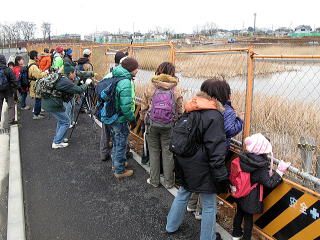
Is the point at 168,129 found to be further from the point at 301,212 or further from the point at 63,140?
the point at 63,140

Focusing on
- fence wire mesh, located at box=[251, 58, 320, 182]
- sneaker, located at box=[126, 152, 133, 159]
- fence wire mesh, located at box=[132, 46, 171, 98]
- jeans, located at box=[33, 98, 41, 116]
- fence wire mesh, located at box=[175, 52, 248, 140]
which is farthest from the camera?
jeans, located at box=[33, 98, 41, 116]

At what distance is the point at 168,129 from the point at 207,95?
1.24 m

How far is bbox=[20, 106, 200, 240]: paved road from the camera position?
329 cm

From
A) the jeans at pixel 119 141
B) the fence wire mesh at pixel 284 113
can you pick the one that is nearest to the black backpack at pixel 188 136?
the fence wire mesh at pixel 284 113

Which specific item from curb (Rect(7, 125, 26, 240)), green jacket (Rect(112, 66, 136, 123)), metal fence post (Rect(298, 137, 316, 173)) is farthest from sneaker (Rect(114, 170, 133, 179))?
metal fence post (Rect(298, 137, 316, 173))

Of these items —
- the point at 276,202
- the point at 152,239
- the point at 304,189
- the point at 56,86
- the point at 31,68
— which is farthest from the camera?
the point at 31,68

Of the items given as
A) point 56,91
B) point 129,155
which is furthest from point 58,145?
point 129,155

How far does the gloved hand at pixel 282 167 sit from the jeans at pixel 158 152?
1536 millimetres

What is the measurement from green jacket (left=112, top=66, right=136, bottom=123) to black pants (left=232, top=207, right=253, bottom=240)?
2.02 m

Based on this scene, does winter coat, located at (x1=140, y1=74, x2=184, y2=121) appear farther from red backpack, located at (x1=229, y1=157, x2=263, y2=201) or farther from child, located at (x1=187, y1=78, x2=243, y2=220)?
red backpack, located at (x1=229, y1=157, x2=263, y2=201)

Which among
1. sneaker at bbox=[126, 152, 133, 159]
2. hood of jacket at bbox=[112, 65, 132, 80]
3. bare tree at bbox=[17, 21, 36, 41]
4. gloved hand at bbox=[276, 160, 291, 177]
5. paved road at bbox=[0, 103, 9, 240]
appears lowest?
paved road at bbox=[0, 103, 9, 240]

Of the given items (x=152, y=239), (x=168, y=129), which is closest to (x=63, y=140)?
(x=168, y=129)

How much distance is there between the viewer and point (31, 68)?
782 cm

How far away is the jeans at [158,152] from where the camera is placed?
154 inches
